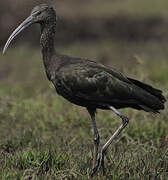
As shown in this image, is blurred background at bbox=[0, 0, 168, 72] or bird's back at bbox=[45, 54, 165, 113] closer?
bird's back at bbox=[45, 54, 165, 113]

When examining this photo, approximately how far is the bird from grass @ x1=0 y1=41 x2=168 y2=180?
332 mm

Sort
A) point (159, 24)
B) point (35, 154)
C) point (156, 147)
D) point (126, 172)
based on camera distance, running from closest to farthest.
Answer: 1. point (126, 172)
2. point (35, 154)
3. point (156, 147)
4. point (159, 24)

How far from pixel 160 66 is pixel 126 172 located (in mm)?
6382

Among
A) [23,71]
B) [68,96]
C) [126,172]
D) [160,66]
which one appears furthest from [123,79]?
[23,71]

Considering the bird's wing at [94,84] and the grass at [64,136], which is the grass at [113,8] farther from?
the bird's wing at [94,84]

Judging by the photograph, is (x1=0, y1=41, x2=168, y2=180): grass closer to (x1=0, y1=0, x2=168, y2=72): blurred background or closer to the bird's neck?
the bird's neck

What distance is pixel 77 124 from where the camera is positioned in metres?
7.34

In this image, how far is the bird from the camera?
5.09 metres

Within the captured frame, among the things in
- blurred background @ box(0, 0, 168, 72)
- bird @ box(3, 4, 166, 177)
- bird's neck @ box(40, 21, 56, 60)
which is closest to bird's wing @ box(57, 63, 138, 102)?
bird @ box(3, 4, 166, 177)

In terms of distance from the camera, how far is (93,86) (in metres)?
5.14

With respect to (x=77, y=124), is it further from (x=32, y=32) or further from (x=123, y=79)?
(x=32, y=32)

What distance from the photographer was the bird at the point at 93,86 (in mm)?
5094

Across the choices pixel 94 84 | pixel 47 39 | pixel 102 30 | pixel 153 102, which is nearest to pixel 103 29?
pixel 102 30

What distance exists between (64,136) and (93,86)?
179cm
